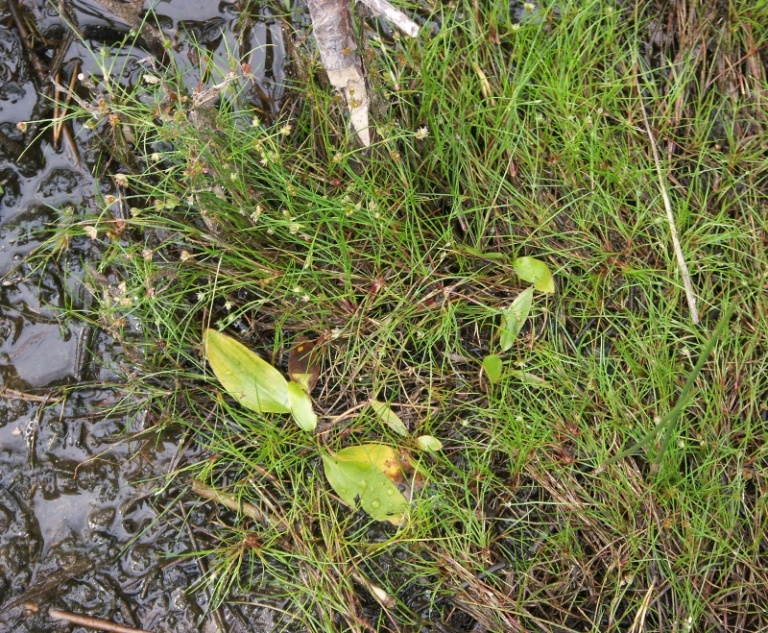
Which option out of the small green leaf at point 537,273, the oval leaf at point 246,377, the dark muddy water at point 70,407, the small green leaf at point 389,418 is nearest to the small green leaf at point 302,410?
the oval leaf at point 246,377

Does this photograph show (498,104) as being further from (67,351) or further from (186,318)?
(67,351)

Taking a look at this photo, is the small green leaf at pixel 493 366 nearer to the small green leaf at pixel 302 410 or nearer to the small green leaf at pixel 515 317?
the small green leaf at pixel 515 317

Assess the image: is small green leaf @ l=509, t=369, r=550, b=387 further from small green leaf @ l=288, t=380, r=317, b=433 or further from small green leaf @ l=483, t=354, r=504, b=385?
small green leaf @ l=288, t=380, r=317, b=433

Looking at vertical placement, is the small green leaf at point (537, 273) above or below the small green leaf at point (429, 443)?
above

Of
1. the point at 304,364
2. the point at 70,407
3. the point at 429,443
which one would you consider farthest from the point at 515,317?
the point at 70,407

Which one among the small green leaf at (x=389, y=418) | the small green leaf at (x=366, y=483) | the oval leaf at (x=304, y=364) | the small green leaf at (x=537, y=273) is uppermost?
the small green leaf at (x=537, y=273)

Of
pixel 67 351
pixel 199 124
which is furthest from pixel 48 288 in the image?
pixel 199 124

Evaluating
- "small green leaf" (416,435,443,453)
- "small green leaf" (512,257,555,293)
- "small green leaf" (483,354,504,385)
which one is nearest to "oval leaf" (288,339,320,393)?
"small green leaf" (416,435,443,453)
